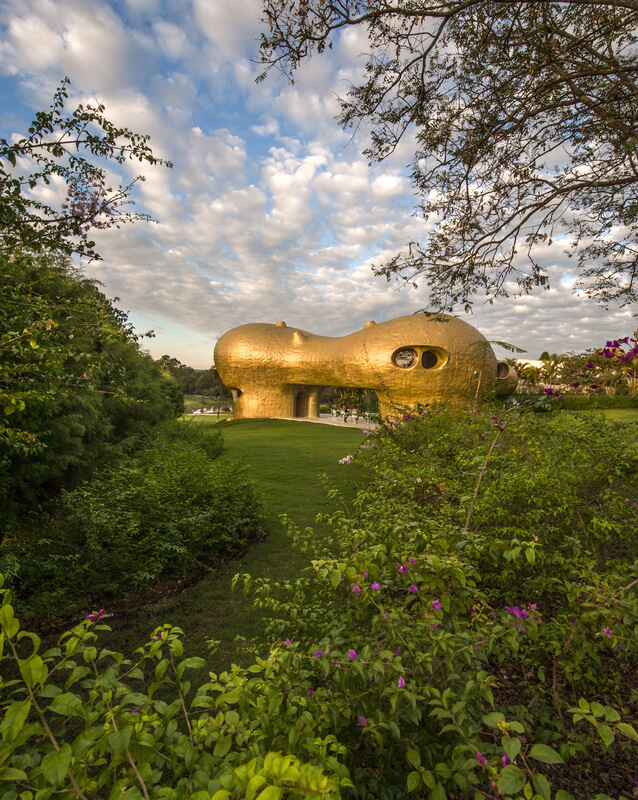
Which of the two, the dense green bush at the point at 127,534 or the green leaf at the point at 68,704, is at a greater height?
the green leaf at the point at 68,704

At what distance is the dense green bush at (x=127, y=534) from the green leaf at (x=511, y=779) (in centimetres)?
344

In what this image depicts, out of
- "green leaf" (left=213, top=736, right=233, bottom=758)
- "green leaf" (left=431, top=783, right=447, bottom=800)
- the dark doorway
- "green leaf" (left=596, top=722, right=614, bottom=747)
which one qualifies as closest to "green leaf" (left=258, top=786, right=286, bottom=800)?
"green leaf" (left=213, top=736, right=233, bottom=758)

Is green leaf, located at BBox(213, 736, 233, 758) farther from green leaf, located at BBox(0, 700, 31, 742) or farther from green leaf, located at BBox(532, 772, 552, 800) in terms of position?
green leaf, located at BBox(532, 772, 552, 800)

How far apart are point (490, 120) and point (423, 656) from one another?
249 inches

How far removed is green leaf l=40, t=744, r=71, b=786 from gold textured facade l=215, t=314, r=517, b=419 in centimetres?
1421

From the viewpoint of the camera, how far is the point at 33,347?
2.15 m

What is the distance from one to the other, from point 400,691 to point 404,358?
1904 cm

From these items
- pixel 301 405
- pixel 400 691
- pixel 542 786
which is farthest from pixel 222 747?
pixel 301 405

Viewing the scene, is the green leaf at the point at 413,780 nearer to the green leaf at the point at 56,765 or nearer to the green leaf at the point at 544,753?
the green leaf at the point at 544,753

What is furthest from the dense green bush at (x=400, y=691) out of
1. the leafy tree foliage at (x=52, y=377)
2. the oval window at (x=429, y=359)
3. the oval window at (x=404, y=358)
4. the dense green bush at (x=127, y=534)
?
the oval window at (x=429, y=359)

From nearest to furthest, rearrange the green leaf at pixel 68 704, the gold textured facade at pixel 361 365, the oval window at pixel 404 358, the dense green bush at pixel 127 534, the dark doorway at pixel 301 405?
the green leaf at pixel 68 704 → the dense green bush at pixel 127 534 → the gold textured facade at pixel 361 365 → the oval window at pixel 404 358 → the dark doorway at pixel 301 405

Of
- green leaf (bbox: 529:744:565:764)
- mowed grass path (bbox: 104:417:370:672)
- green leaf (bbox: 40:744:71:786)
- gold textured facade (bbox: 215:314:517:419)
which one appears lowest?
mowed grass path (bbox: 104:417:370:672)

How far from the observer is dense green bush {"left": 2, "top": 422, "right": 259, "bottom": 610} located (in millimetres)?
3625

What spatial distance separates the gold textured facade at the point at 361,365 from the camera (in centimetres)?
1898
